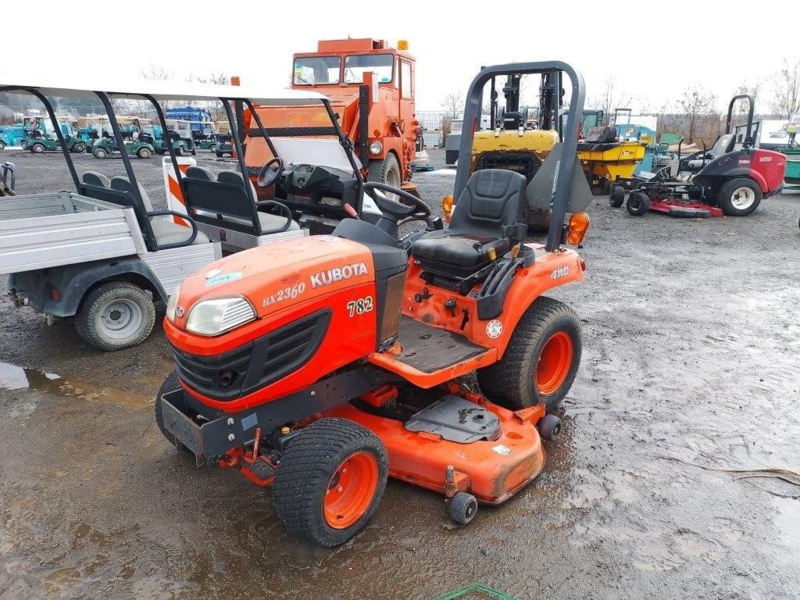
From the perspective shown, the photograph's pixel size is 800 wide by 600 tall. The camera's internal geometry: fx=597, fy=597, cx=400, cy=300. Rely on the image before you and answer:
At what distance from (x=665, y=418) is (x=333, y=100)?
7.19 meters

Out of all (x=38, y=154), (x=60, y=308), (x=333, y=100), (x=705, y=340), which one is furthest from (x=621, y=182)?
(x=38, y=154)

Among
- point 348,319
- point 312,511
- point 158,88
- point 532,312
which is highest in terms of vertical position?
point 158,88

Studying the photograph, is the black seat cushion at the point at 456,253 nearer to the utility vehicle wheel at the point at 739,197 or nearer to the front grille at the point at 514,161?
the front grille at the point at 514,161

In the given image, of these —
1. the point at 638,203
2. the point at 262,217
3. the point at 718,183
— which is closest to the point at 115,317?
the point at 262,217

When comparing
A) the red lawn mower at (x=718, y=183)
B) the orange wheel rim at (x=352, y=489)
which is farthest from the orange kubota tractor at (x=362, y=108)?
the orange wheel rim at (x=352, y=489)

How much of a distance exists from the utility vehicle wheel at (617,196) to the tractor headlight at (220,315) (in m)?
10.8

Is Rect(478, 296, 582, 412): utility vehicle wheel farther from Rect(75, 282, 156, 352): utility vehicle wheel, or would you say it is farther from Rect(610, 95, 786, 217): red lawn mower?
Rect(610, 95, 786, 217): red lawn mower

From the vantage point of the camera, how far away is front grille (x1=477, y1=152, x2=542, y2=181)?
27.4ft

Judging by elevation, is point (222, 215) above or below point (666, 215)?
above

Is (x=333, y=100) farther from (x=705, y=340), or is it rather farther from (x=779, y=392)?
(x=779, y=392)

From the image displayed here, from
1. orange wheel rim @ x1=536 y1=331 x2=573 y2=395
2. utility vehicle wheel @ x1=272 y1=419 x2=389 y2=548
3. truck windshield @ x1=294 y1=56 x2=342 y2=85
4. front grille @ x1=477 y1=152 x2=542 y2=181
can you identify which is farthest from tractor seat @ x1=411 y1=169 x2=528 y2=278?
truck windshield @ x1=294 y1=56 x2=342 y2=85

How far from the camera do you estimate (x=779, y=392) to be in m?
4.01

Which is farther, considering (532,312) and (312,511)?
(532,312)

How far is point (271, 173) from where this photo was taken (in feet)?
17.7
